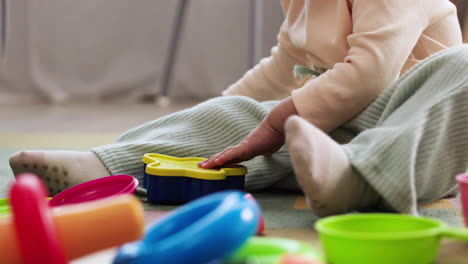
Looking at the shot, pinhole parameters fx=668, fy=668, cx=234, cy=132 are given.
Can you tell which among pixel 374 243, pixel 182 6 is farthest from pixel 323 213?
pixel 182 6

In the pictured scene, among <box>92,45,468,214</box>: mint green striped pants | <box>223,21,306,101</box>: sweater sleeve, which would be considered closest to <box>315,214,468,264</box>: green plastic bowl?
<box>92,45,468,214</box>: mint green striped pants

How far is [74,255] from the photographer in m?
0.39

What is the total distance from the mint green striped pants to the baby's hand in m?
0.06

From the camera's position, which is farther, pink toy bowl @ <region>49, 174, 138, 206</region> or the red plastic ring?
pink toy bowl @ <region>49, 174, 138, 206</region>

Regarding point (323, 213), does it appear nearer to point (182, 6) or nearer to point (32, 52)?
point (182, 6)

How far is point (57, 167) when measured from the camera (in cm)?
75

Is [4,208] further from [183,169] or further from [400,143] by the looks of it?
[400,143]

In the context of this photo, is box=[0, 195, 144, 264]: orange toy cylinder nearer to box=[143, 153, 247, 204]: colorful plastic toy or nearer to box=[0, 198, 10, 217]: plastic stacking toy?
box=[0, 198, 10, 217]: plastic stacking toy

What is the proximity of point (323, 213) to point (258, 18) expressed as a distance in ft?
4.97

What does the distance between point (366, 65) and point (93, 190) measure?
309 millimetres

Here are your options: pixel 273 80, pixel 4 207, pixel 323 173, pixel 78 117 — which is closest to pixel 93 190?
pixel 4 207

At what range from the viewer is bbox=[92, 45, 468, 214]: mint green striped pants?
22.7 inches

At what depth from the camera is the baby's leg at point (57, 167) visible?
74 centimetres

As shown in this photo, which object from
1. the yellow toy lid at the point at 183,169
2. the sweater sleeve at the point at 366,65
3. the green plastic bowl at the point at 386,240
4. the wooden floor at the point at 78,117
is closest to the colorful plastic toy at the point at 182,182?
Result: the yellow toy lid at the point at 183,169
